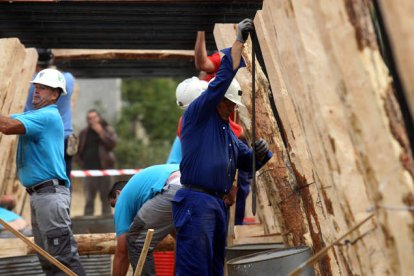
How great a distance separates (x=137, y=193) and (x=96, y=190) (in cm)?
747

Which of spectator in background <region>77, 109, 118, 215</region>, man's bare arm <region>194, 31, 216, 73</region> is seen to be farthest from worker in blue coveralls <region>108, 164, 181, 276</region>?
spectator in background <region>77, 109, 118, 215</region>

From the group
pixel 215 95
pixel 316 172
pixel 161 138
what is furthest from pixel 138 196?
pixel 161 138

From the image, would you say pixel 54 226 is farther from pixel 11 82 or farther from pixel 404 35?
pixel 404 35

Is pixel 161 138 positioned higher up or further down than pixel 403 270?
higher up

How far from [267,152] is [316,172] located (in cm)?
139

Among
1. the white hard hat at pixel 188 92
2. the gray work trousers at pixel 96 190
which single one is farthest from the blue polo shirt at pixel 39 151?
the gray work trousers at pixel 96 190

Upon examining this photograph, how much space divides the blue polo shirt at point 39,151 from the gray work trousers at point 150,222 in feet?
2.96

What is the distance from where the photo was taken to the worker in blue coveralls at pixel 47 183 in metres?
9.58

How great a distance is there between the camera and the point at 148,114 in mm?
32781

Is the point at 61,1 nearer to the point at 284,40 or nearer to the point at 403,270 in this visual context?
the point at 284,40

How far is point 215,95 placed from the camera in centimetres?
790

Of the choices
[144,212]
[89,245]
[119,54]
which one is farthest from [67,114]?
[144,212]

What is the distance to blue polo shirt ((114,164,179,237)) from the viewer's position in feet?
31.8

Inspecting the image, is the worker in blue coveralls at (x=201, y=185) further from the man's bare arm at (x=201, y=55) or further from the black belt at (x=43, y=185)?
the man's bare arm at (x=201, y=55)
